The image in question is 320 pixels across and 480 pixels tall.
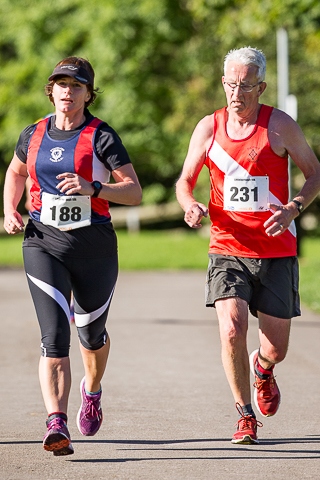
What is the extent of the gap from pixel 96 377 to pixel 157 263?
56.8 ft

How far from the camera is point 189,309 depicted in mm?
14492

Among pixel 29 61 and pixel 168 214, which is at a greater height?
pixel 29 61

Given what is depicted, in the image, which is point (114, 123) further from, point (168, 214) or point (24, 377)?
point (24, 377)

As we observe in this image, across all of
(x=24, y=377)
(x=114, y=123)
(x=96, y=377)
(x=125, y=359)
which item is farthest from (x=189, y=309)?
(x=114, y=123)

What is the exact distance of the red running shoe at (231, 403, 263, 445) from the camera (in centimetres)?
632

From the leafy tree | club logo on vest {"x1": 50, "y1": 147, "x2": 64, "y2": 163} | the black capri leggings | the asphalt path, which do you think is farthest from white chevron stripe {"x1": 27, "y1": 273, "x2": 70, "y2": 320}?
the leafy tree

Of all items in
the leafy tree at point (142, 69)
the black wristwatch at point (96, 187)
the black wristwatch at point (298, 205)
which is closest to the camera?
the black wristwatch at point (96, 187)

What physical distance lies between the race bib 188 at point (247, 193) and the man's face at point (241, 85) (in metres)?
0.38

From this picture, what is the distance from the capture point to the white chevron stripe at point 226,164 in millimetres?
6523

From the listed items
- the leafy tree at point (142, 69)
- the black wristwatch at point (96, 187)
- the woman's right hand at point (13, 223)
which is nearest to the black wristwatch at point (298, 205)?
the black wristwatch at point (96, 187)

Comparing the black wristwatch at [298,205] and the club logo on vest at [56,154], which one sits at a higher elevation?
the club logo on vest at [56,154]

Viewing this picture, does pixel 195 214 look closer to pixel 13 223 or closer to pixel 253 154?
pixel 253 154

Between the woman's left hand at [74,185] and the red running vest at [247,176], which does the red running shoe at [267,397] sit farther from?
the woman's left hand at [74,185]

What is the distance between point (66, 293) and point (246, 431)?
125 cm
